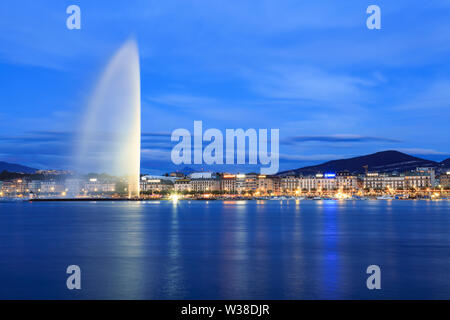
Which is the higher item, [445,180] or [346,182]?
[445,180]

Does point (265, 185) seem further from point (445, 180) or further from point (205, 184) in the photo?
point (445, 180)

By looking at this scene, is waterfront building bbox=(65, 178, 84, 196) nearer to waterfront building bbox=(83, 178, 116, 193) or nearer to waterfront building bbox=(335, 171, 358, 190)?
waterfront building bbox=(83, 178, 116, 193)

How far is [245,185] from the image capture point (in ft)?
613

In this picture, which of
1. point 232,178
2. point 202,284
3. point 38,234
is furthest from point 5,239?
point 232,178

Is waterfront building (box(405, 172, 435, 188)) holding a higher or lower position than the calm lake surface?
higher

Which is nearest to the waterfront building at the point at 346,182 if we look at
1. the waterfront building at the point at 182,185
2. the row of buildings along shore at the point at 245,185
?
the row of buildings along shore at the point at 245,185

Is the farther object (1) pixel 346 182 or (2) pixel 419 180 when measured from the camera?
(1) pixel 346 182

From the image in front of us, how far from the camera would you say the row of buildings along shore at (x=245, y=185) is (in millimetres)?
186375

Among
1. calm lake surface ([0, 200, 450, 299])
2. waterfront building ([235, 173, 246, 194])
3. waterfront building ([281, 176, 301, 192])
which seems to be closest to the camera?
calm lake surface ([0, 200, 450, 299])

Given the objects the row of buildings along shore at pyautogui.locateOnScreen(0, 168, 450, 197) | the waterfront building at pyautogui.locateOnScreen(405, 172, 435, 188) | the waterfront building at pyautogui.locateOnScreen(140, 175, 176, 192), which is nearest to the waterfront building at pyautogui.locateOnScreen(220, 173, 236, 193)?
the row of buildings along shore at pyautogui.locateOnScreen(0, 168, 450, 197)

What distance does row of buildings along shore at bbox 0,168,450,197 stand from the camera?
18638 cm

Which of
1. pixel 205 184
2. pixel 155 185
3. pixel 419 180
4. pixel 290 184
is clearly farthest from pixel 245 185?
pixel 419 180

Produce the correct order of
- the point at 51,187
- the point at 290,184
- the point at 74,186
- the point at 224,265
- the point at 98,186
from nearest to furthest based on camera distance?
the point at 224,265
the point at 51,187
the point at 98,186
the point at 290,184
the point at 74,186

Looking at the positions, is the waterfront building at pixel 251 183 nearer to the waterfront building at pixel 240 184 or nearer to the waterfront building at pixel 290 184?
the waterfront building at pixel 240 184
